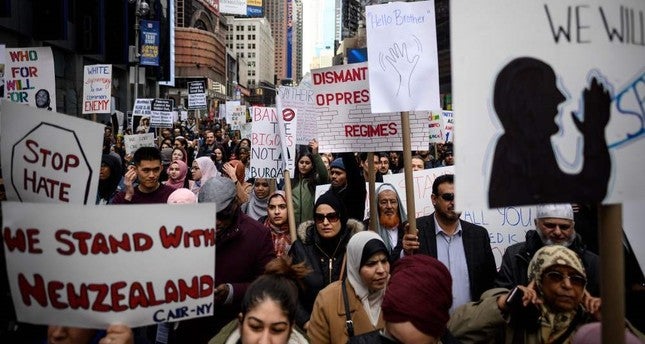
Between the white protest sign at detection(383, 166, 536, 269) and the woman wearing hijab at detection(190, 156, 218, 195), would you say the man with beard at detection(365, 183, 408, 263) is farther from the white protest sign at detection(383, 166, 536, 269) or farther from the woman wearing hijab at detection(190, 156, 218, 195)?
the woman wearing hijab at detection(190, 156, 218, 195)

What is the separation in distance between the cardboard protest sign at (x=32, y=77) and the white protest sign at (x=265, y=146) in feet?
6.62

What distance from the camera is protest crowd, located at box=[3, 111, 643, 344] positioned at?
8.01 feet

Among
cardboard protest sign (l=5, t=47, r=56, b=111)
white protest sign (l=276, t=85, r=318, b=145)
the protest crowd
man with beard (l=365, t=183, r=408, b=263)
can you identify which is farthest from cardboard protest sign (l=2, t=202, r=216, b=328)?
cardboard protest sign (l=5, t=47, r=56, b=111)

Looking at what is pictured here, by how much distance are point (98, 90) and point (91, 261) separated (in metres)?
8.99

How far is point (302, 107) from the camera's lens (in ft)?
21.9

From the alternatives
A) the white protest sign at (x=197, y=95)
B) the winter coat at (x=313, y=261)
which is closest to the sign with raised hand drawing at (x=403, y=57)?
the winter coat at (x=313, y=261)

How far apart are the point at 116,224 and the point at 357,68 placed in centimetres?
332

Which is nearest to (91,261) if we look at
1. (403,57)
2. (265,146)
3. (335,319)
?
(335,319)

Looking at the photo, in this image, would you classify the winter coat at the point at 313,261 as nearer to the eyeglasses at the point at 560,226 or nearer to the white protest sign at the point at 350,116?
the white protest sign at the point at 350,116

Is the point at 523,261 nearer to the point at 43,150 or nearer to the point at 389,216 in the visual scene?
the point at 389,216

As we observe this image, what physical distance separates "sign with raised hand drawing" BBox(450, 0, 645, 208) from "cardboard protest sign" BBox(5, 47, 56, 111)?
5.39 m

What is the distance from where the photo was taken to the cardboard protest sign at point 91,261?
2205mm

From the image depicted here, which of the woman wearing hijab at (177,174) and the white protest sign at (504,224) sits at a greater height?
the woman wearing hijab at (177,174)

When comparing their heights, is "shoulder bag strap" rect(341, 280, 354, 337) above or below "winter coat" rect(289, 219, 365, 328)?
below
